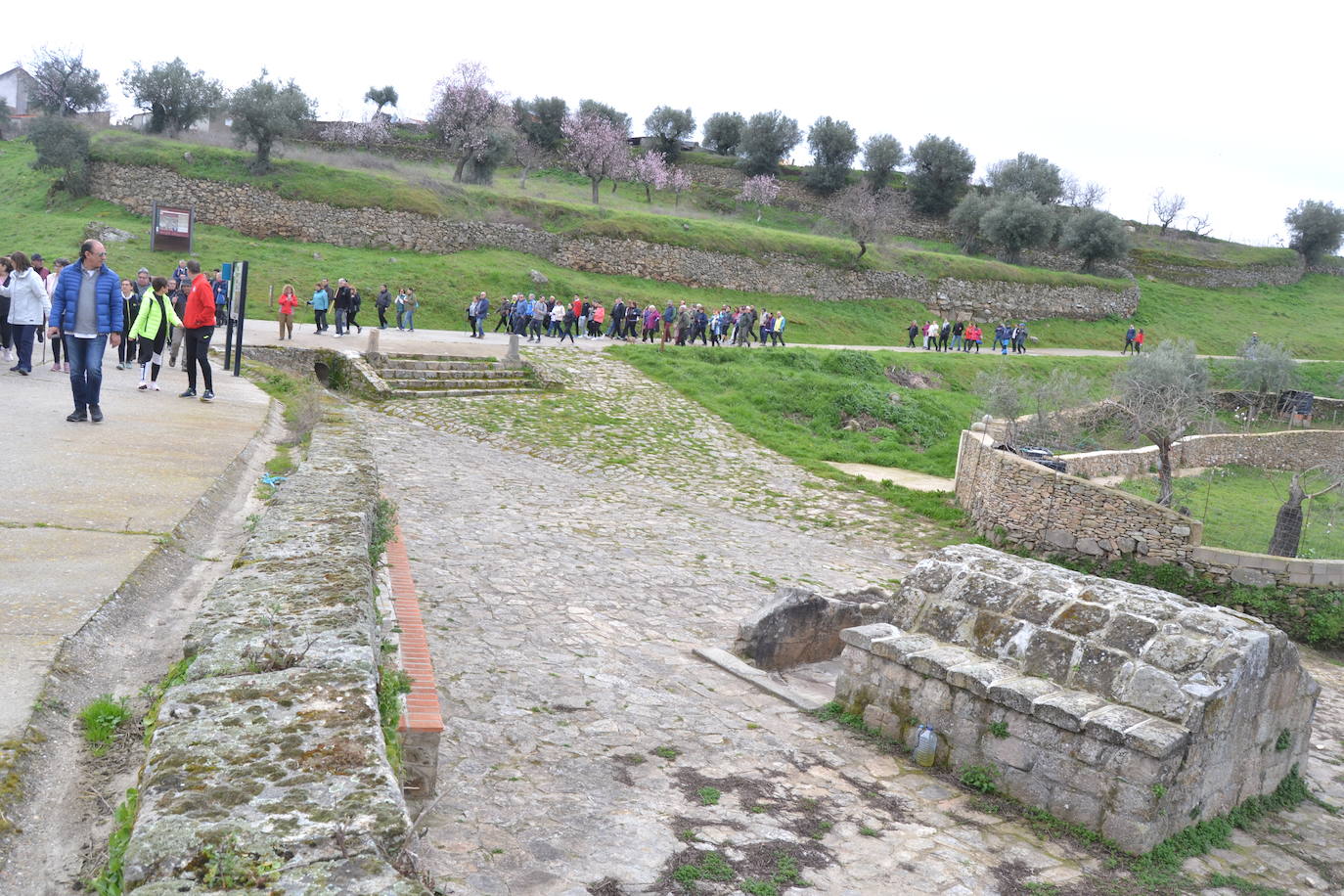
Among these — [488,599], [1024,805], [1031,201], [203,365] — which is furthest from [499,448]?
[1031,201]

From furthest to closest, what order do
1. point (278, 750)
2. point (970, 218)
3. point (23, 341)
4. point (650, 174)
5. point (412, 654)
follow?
point (970, 218), point (650, 174), point (23, 341), point (412, 654), point (278, 750)

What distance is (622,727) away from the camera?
18.9 feet

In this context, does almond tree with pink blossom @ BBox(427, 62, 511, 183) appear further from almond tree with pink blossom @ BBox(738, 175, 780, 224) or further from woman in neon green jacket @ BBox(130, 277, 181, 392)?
woman in neon green jacket @ BBox(130, 277, 181, 392)

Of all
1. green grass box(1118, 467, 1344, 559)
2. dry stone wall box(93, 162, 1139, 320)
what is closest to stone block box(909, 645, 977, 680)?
green grass box(1118, 467, 1344, 559)

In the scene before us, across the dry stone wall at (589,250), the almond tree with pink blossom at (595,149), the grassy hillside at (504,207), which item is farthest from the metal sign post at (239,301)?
the almond tree with pink blossom at (595,149)

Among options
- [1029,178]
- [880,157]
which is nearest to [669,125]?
[880,157]

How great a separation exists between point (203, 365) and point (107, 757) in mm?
9649

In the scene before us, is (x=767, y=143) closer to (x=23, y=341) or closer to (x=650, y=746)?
(x=23, y=341)

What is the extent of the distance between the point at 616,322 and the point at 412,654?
24.3 meters

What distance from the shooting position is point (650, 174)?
52562 mm

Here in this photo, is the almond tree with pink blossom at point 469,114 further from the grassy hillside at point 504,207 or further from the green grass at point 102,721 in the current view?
the green grass at point 102,721

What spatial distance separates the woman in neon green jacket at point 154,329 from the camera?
11992mm

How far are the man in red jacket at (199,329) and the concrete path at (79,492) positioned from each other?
258 mm

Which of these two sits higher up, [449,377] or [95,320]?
[95,320]
